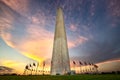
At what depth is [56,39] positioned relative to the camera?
64625mm

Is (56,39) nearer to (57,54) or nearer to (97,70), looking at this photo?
(57,54)

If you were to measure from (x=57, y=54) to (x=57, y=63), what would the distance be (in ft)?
12.1

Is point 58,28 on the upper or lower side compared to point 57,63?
upper

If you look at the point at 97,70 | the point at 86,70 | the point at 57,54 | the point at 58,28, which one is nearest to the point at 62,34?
the point at 58,28

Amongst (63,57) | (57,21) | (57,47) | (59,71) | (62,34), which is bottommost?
(59,71)

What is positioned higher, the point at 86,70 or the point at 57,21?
the point at 57,21

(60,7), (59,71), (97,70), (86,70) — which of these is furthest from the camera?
(86,70)

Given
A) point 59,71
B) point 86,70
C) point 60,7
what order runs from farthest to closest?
point 86,70
point 60,7
point 59,71

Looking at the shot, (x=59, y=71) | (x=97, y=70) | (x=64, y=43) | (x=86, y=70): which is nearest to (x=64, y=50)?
(x=64, y=43)

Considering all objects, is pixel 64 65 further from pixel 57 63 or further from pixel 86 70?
pixel 86 70

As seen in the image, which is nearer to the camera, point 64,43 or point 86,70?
point 64,43

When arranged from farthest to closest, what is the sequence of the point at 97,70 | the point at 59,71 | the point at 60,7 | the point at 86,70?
1. the point at 86,70
2. the point at 97,70
3. the point at 60,7
4. the point at 59,71

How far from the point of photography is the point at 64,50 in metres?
64.6

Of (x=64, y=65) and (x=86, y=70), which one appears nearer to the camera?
(x=64, y=65)
